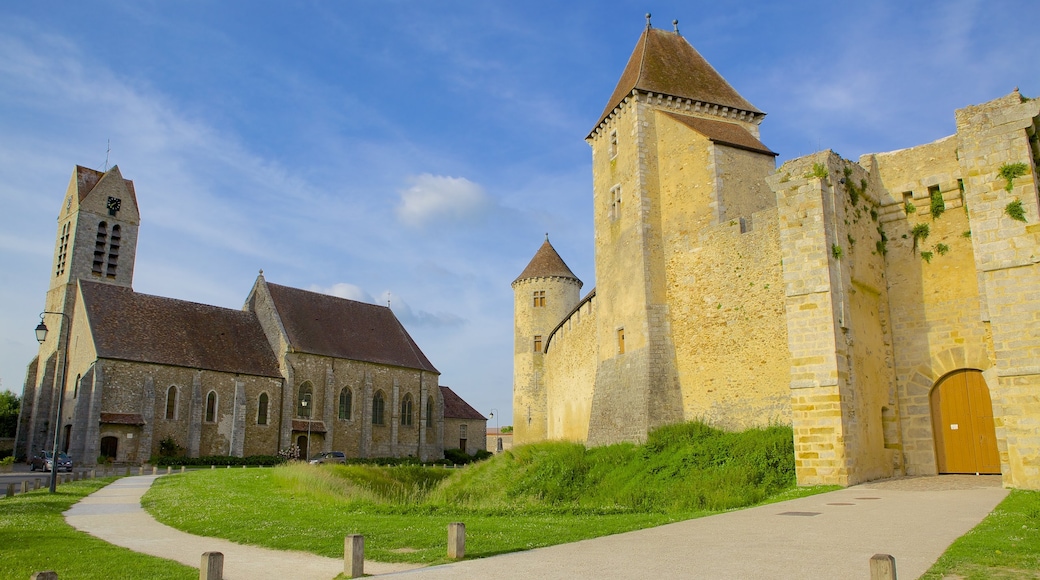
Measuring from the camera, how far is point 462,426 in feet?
168

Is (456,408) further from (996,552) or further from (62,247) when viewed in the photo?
(996,552)

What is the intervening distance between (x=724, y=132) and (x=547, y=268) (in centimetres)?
2046

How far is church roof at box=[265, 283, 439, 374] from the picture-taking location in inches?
1683

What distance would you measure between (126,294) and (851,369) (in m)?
37.4

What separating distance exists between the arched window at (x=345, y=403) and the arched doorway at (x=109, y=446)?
12.1 metres

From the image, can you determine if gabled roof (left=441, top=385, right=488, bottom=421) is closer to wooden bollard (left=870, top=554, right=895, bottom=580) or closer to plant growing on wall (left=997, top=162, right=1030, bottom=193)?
plant growing on wall (left=997, top=162, right=1030, bottom=193)

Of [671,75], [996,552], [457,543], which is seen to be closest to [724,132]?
[671,75]

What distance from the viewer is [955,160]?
48.2 ft

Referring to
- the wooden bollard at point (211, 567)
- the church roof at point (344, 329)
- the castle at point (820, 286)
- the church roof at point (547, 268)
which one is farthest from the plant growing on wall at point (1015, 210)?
the church roof at point (344, 329)

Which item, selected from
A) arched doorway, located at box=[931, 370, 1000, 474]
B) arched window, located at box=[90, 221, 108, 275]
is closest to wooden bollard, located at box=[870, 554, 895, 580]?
arched doorway, located at box=[931, 370, 1000, 474]

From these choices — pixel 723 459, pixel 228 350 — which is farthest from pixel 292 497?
pixel 228 350

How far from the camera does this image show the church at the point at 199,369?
3441 centimetres

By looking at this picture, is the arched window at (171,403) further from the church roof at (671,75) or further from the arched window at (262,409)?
the church roof at (671,75)

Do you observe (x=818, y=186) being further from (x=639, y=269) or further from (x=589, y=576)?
(x=589, y=576)
